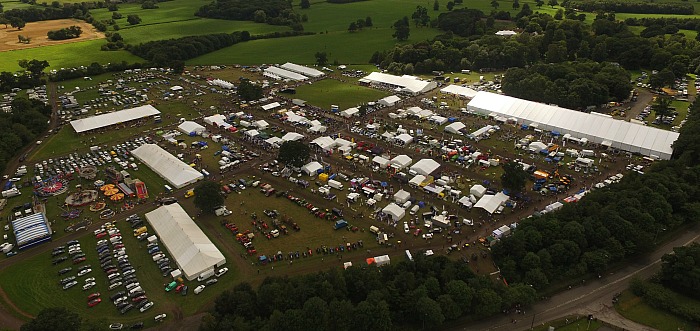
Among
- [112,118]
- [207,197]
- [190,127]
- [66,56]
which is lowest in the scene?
[190,127]

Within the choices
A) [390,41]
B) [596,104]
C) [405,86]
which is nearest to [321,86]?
[405,86]

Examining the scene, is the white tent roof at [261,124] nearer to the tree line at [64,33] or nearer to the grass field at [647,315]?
the grass field at [647,315]

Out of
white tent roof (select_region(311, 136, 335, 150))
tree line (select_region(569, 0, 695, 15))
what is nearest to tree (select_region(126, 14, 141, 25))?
white tent roof (select_region(311, 136, 335, 150))

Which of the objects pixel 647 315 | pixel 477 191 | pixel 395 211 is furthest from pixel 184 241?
pixel 647 315

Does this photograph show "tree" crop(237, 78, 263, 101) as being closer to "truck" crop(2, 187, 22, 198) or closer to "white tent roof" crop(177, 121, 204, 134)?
"white tent roof" crop(177, 121, 204, 134)

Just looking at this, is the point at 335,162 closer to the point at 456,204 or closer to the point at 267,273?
the point at 456,204

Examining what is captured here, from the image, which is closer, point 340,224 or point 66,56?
point 340,224

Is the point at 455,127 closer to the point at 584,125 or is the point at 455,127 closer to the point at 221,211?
the point at 584,125

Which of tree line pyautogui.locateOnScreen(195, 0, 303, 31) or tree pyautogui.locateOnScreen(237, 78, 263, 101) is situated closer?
tree pyautogui.locateOnScreen(237, 78, 263, 101)
